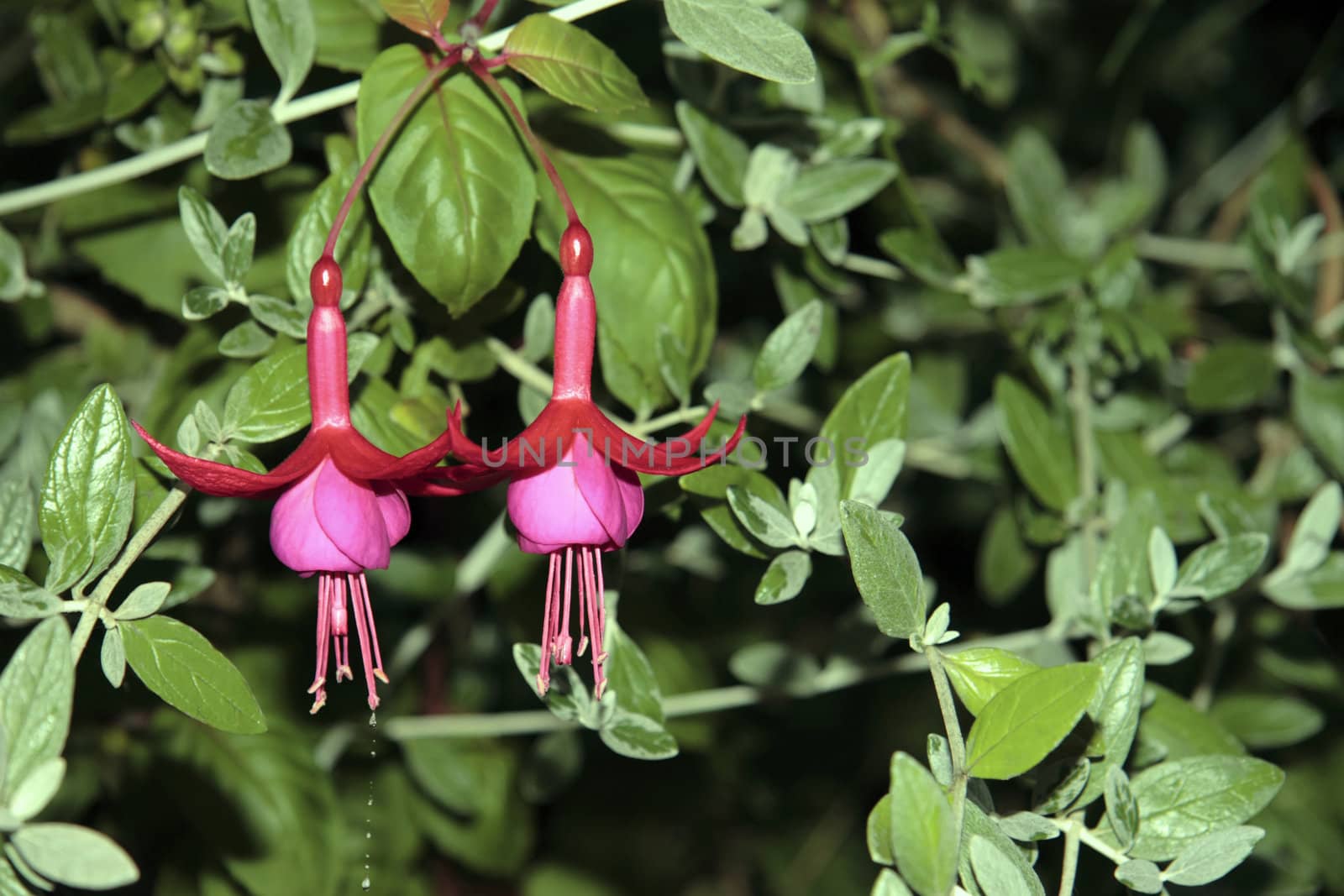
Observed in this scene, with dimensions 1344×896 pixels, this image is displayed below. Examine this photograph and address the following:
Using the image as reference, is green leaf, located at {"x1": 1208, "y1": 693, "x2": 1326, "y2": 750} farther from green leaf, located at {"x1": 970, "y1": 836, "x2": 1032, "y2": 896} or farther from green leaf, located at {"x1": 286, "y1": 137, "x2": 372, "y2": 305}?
green leaf, located at {"x1": 286, "y1": 137, "x2": 372, "y2": 305}

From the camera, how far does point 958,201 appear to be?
3.55ft

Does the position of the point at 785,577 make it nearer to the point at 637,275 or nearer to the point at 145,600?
the point at 637,275

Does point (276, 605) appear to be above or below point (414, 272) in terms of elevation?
below

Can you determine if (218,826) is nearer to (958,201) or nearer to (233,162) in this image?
(233,162)

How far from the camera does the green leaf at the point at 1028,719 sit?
0.46 meters

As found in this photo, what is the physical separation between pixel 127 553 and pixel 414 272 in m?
0.17

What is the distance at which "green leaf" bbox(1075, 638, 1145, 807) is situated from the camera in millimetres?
539

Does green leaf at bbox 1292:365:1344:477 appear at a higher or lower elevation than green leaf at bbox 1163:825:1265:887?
lower

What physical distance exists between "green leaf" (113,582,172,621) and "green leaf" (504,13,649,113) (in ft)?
0.89

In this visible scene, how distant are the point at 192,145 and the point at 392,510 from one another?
25 centimetres

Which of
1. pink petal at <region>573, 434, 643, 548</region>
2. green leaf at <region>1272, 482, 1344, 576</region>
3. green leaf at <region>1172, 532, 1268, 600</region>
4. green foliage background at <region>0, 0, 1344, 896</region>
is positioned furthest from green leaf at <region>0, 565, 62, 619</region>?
green leaf at <region>1272, 482, 1344, 576</region>

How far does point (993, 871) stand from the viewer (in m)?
0.47

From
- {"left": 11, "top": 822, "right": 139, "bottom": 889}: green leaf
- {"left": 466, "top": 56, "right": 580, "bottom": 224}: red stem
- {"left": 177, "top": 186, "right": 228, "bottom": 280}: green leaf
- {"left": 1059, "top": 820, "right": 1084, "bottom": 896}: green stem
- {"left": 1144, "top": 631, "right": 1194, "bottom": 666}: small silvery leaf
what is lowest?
{"left": 1144, "top": 631, "right": 1194, "bottom": 666}: small silvery leaf

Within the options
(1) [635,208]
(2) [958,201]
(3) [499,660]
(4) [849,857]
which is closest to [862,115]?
(1) [635,208]
